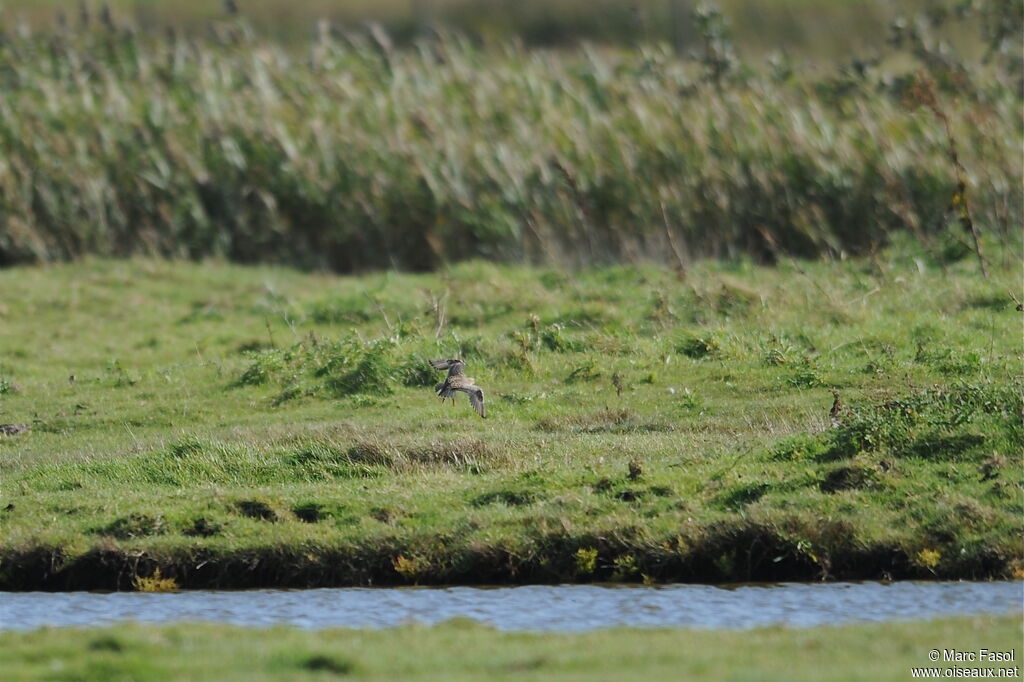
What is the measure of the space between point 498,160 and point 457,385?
948cm

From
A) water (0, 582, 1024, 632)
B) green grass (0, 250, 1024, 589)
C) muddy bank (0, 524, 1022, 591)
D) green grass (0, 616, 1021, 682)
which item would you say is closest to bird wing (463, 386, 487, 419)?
green grass (0, 250, 1024, 589)

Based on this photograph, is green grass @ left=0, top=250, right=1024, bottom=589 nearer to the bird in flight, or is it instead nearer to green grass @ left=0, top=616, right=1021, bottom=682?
the bird in flight

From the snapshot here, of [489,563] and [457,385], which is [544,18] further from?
[489,563]

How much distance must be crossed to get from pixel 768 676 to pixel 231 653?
2610 millimetres

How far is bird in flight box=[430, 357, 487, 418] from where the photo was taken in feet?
40.7

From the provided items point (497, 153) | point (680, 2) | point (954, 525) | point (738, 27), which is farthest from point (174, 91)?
point (738, 27)

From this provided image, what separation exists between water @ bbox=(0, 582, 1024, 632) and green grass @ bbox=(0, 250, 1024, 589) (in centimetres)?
33

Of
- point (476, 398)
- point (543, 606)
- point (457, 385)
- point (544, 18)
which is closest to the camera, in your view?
point (543, 606)

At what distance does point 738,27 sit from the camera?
43.1 m

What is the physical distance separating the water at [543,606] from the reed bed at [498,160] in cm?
1058

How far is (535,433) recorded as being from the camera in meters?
12.0

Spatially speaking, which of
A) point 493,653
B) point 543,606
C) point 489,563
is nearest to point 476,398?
point 489,563

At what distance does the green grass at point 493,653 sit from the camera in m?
6.81

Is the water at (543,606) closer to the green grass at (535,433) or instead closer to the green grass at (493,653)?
the green grass at (535,433)
